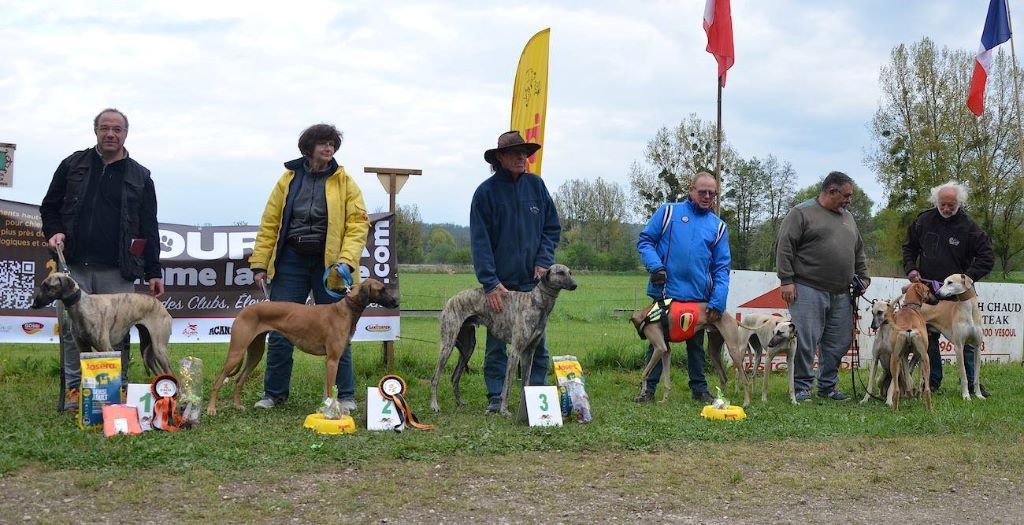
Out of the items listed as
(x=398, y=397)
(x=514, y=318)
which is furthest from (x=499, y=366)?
(x=398, y=397)

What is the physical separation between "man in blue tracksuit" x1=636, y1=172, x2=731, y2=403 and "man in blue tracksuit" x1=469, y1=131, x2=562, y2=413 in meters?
1.18

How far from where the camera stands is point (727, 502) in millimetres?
Answer: 4484

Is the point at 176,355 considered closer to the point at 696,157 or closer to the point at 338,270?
the point at 338,270

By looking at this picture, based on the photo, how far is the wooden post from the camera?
31.1ft

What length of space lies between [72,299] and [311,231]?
1683mm

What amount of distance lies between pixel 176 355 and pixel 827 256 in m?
7.57

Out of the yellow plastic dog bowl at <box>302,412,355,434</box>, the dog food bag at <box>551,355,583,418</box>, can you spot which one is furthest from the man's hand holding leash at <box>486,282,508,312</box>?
the yellow plastic dog bowl at <box>302,412,355,434</box>

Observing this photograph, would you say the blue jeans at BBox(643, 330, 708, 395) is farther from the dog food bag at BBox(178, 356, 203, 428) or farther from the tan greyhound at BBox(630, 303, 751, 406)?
the dog food bag at BBox(178, 356, 203, 428)

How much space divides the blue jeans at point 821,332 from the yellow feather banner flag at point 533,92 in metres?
3.04

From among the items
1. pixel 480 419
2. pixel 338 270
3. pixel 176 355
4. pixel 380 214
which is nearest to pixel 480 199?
pixel 338 270

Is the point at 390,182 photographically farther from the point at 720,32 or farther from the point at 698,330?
the point at 720,32

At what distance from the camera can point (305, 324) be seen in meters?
6.41

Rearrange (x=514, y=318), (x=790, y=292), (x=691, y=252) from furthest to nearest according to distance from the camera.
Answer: (x=790, y=292)
(x=691, y=252)
(x=514, y=318)

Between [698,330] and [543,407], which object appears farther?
[698,330]
